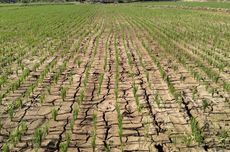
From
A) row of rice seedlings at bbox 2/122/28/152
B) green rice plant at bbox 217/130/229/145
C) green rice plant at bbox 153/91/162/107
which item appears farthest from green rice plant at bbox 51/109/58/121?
green rice plant at bbox 217/130/229/145

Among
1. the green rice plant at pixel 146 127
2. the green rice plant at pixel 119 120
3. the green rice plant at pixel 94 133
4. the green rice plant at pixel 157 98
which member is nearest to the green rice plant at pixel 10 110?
the green rice plant at pixel 94 133

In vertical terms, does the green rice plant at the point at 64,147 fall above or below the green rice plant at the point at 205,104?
below

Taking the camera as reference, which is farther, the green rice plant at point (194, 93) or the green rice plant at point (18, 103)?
the green rice plant at point (194, 93)

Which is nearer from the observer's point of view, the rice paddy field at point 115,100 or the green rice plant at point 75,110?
the rice paddy field at point 115,100

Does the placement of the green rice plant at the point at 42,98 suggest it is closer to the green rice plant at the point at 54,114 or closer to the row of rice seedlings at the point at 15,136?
the green rice plant at the point at 54,114

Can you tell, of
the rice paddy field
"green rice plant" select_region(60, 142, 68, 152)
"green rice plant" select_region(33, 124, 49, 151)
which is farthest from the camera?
the rice paddy field

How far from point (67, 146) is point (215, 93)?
4310mm

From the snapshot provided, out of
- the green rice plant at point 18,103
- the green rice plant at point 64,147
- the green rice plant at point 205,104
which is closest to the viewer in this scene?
the green rice plant at point 64,147

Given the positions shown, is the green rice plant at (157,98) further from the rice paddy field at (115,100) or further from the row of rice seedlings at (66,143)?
the row of rice seedlings at (66,143)

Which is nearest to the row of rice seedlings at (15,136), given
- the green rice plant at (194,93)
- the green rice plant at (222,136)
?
the green rice plant at (222,136)

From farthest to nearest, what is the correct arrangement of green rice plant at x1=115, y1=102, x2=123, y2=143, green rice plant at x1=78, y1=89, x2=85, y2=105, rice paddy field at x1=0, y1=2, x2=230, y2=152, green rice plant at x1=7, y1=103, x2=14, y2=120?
green rice plant at x1=78, y1=89, x2=85, y2=105 → green rice plant at x1=7, y1=103, x2=14, y2=120 → green rice plant at x1=115, y1=102, x2=123, y2=143 → rice paddy field at x1=0, y1=2, x2=230, y2=152

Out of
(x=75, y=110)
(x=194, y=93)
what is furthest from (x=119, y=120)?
(x=194, y=93)

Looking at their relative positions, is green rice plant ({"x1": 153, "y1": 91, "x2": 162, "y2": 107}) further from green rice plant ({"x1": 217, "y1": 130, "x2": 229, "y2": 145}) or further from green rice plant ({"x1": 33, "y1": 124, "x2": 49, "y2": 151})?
green rice plant ({"x1": 33, "y1": 124, "x2": 49, "y2": 151})

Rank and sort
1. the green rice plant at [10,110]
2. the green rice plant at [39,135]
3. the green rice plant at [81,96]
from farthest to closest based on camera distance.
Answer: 1. the green rice plant at [81,96]
2. the green rice plant at [10,110]
3. the green rice plant at [39,135]
